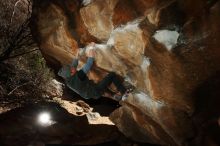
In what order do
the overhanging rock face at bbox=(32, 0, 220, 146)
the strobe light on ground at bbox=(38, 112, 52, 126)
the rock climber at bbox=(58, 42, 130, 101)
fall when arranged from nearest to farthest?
the overhanging rock face at bbox=(32, 0, 220, 146) → the rock climber at bbox=(58, 42, 130, 101) → the strobe light on ground at bbox=(38, 112, 52, 126)

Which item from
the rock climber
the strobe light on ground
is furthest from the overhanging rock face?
the strobe light on ground

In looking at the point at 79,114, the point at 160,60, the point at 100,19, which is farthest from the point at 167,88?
the point at 79,114

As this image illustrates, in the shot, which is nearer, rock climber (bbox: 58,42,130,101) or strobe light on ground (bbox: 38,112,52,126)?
rock climber (bbox: 58,42,130,101)

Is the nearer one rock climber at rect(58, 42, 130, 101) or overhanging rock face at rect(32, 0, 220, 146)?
overhanging rock face at rect(32, 0, 220, 146)

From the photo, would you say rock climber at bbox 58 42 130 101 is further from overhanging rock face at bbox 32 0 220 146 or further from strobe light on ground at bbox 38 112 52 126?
strobe light on ground at bbox 38 112 52 126

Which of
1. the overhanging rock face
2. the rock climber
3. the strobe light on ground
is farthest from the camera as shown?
the strobe light on ground

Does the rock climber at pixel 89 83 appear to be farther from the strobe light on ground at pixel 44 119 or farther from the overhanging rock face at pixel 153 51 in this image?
the strobe light on ground at pixel 44 119

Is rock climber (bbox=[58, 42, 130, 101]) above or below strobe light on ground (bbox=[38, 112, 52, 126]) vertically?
above

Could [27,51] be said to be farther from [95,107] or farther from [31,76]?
[95,107]

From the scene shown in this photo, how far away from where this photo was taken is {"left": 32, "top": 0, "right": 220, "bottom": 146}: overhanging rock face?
7.30m

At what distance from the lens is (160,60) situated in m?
7.85

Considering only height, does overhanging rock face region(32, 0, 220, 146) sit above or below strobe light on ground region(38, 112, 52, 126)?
above

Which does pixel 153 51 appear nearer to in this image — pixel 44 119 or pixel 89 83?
pixel 89 83

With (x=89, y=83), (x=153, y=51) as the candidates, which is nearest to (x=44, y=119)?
(x=89, y=83)
